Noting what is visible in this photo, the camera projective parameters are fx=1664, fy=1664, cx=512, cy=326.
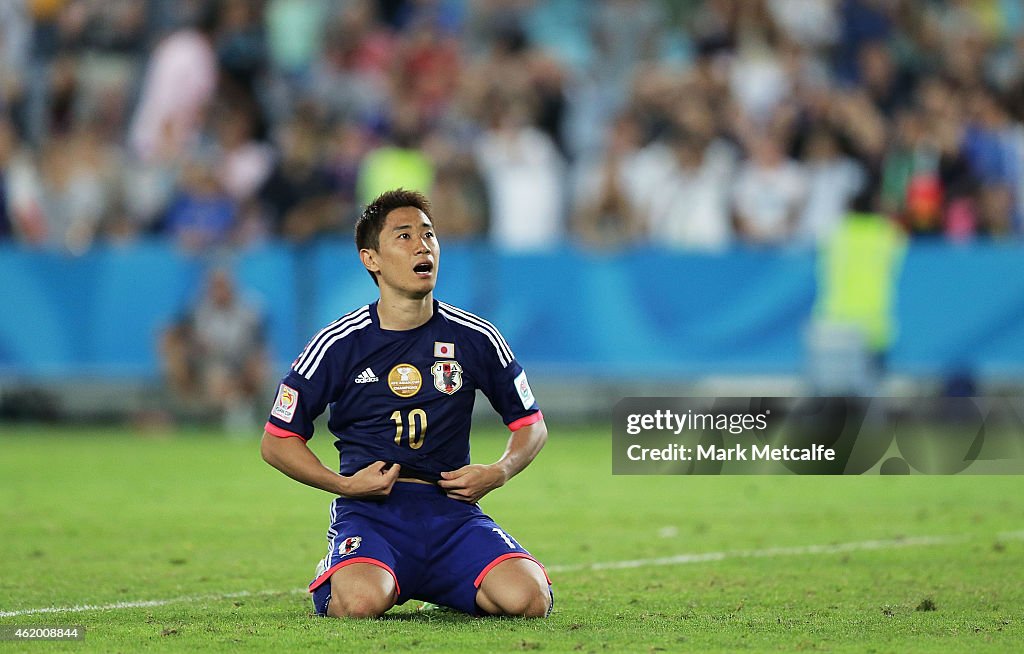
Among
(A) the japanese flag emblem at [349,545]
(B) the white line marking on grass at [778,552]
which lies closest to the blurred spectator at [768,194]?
(B) the white line marking on grass at [778,552]

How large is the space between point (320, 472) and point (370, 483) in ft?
0.68

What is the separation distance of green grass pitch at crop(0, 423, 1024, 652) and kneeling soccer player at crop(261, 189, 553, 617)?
0.17 metres

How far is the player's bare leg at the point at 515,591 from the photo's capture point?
6.66m

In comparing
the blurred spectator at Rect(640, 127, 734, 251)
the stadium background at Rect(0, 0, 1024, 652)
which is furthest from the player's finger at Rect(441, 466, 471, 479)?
the blurred spectator at Rect(640, 127, 734, 251)

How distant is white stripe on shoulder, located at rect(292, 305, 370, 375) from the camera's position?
6.92 m

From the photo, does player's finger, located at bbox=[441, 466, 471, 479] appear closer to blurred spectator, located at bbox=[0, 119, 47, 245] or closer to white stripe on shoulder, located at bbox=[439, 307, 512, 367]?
white stripe on shoulder, located at bbox=[439, 307, 512, 367]

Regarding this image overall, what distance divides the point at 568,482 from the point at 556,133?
6313 millimetres

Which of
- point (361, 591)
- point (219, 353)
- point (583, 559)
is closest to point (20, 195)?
point (219, 353)

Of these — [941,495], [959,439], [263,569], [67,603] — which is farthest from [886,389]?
[67,603]

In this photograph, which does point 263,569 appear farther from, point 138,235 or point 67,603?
point 138,235

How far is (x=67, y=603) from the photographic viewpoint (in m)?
7.21

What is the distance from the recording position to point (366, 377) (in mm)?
6988

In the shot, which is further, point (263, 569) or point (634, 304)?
point (634, 304)

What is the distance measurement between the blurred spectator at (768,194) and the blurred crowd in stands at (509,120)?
0.02m
